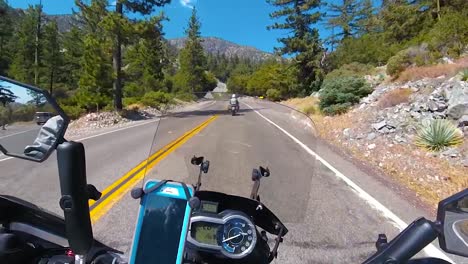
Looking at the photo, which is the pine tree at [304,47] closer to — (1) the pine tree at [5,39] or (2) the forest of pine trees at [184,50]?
(2) the forest of pine trees at [184,50]

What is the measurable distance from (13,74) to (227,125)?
207ft

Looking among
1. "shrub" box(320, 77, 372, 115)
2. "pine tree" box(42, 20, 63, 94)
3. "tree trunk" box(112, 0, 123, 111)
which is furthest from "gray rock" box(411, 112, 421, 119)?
"pine tree" box(42, 20, 63, 94)

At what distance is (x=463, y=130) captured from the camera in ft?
36.3

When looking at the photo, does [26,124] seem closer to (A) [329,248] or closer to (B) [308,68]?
(A) [329,248]

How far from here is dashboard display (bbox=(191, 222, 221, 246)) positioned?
7.93 ft

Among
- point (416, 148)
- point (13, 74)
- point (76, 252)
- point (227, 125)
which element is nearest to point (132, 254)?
point (76, 252)

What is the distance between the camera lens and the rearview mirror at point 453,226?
1525 mm

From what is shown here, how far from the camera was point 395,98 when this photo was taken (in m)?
16.5

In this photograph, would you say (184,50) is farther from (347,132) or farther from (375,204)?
(375,204)

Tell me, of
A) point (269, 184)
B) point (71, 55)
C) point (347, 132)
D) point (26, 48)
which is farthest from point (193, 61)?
point (269, 184)

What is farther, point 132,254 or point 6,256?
point 6,256

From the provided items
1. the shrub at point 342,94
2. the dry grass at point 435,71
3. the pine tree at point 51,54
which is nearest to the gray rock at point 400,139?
the dry grass at point 435,71

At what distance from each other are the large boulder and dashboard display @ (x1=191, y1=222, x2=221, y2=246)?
11385 millimetres

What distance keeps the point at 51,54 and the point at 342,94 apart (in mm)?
49814
